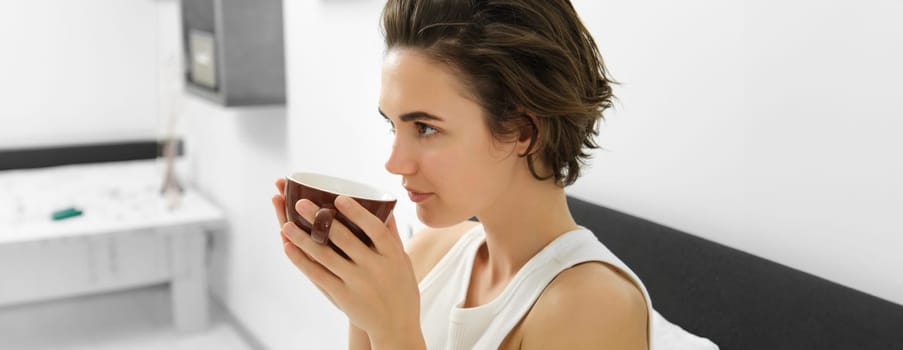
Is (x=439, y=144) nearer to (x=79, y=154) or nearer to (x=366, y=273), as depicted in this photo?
(x=366, y=273)

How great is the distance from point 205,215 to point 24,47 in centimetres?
118

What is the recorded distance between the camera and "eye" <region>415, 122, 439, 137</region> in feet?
2.67

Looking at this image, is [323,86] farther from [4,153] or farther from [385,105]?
[4,153]

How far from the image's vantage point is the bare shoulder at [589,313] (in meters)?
0.76

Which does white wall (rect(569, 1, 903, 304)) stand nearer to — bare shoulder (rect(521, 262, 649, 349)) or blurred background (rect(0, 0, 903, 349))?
blurred background (rect(0, 0, 903, 349))

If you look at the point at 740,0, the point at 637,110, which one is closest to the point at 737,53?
the point at 740,0

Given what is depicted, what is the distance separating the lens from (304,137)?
7.25 feet

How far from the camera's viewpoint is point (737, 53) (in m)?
1.04

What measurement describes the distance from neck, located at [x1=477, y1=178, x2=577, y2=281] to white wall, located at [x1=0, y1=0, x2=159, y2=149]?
299 centimetres

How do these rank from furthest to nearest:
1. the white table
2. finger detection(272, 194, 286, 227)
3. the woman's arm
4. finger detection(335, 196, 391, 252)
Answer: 1. the white table
2. the woman's arm
3. finger detection(272, 194, 286, 227)
4. finger detection(335, 196, 391, 252)

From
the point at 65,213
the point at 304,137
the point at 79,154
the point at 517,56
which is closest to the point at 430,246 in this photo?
the point at 517,56

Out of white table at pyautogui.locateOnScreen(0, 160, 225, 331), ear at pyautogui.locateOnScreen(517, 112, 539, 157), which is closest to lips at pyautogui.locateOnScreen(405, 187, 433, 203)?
ear at pyautogui.locateOnScreen(517, 112, 539, 157)

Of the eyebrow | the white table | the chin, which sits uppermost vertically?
the eyebrow

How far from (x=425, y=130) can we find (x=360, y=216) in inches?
4.9
